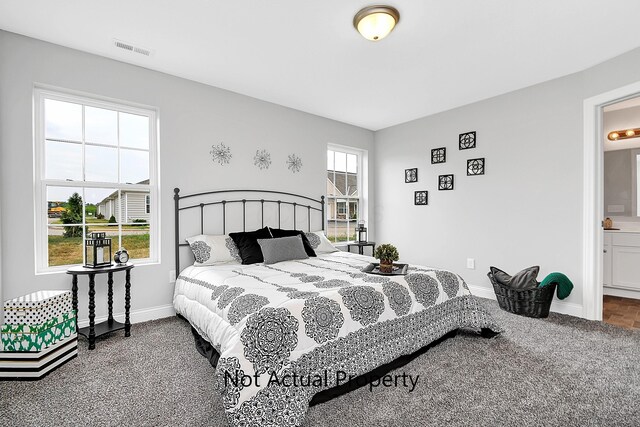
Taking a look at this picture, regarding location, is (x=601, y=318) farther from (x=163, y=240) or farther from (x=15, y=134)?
(x=15, y=134)

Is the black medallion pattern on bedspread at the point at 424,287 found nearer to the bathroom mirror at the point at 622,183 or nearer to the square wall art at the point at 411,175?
the square wall art at the point at 411,175

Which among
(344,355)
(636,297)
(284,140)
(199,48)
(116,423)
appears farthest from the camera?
(284,140)

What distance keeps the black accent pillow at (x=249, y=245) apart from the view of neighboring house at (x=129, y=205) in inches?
36.1

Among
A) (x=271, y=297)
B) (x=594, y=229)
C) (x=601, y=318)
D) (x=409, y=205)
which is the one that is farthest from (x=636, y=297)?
(x=271, y=297)

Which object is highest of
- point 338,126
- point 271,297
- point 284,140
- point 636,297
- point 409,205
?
point 338,126

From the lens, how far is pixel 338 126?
16.2 ft

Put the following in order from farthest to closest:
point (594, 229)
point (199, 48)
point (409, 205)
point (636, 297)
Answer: point (409, 205)
point (636, 297)
point (594, 229)
point (199, 48)

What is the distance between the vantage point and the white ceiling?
2254 mm

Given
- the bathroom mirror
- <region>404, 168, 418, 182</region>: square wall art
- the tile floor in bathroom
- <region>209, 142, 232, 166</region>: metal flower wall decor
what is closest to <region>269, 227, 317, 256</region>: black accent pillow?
<region>209, 142, 232, 166</region>: metal flower wall decor

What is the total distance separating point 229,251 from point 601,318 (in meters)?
3.89

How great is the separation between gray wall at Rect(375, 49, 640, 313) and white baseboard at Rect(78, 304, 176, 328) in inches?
134

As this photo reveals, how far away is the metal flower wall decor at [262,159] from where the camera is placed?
3.99 meters

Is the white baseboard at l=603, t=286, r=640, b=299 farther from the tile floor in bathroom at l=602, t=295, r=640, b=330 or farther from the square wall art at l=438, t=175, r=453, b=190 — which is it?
the square wall art at l=438, t=175, r=453, b=190

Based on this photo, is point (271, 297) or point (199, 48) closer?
point (271, 297)
